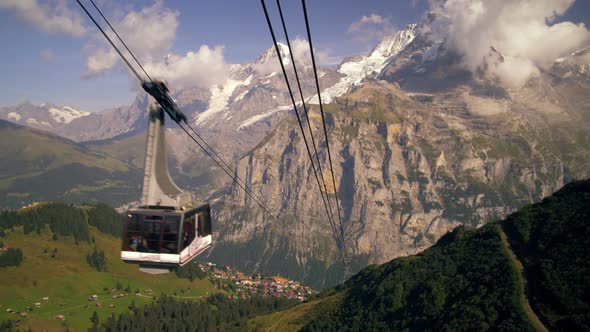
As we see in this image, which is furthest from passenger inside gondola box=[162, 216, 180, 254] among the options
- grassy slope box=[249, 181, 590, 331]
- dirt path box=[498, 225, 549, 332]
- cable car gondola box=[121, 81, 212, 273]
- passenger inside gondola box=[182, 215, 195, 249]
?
dirt path box=[498, 225, 549, 332]

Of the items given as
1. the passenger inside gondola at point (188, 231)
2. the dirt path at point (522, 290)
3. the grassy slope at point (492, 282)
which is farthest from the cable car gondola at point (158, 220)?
the dirt path at point (522, 290)

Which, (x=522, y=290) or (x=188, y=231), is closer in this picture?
(x=188, y=231)

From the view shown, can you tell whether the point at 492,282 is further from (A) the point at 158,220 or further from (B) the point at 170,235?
(A) the point at 158,220

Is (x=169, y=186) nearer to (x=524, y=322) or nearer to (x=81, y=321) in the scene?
(x=524, y=322)

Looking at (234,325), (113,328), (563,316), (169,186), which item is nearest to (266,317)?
(234,325)

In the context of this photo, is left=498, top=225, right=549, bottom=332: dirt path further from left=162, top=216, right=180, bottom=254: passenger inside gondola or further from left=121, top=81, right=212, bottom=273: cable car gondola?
left=162, top=216, right=180, bottom=254: passenger inside gondola

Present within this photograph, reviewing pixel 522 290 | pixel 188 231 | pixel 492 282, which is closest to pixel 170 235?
pixel 188 231

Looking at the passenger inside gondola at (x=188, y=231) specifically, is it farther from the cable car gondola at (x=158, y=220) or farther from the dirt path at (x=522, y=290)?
the dirt path at (x=522, y=290)
